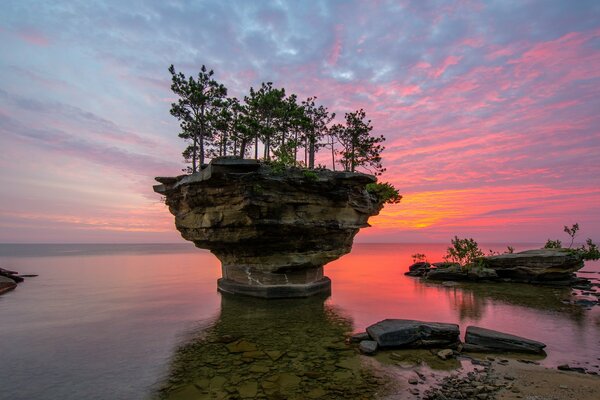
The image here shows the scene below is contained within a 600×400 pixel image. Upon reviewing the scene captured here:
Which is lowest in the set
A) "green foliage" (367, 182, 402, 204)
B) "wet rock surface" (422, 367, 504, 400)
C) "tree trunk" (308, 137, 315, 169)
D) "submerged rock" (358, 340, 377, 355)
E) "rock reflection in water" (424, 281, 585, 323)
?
"rock reflection in water" (424, 281, 585, 323)

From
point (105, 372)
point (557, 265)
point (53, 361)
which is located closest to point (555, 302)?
point (557, 265)

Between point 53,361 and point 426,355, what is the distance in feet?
50.6

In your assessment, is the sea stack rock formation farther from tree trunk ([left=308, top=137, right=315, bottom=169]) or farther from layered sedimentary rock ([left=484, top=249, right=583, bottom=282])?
layered sedimentary rock ([left=484, top=249, right=583, bottom=282])

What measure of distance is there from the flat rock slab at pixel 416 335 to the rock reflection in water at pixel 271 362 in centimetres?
149

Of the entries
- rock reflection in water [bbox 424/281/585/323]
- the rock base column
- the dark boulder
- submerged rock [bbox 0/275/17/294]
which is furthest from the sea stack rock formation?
submerged rock [bbox 0/275/17/294]

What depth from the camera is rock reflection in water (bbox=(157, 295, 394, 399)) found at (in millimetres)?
9133

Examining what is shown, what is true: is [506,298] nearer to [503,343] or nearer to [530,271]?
[530,271]

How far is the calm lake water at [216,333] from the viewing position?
10000 mm

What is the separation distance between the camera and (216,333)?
15.4m

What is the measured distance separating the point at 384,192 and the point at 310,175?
36.6ft

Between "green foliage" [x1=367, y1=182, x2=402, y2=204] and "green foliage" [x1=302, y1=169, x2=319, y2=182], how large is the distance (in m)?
9.19

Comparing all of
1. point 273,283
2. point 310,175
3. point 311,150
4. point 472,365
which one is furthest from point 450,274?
point 472,365

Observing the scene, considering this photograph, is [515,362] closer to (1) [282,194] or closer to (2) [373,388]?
(2) [373,388]

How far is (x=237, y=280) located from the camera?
85.3 feet
